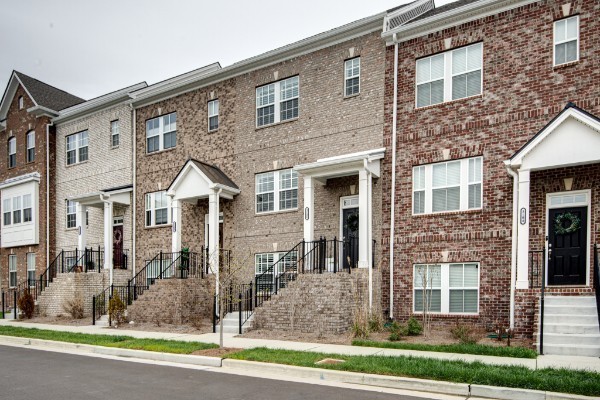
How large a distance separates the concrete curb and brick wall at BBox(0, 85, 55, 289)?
1129 cm

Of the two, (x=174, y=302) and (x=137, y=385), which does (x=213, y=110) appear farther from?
(x=137, y=385)

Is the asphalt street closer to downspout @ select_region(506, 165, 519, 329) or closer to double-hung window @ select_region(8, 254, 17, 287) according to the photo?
downspout @ select_region(506, 165, 519, 329)

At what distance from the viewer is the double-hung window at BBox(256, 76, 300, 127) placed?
60.3 ft

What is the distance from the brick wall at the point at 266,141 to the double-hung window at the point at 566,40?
4.93 m

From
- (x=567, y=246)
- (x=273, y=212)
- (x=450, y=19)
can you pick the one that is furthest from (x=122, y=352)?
(x=450, y=19)

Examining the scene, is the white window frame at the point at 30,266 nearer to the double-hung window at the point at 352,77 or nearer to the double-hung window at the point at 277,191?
the double-hung window at the point at 277,191

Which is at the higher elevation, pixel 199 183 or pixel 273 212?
pixel 199 183

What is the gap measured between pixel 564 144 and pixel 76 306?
18156mm

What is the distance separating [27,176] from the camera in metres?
26.9

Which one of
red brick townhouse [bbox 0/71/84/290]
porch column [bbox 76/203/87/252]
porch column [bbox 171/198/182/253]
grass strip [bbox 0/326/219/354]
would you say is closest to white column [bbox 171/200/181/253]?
porch column [bbox 171/198/182/253]

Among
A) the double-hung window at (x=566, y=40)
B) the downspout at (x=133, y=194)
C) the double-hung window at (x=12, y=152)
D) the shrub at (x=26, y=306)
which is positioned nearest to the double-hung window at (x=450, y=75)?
the double-hung window at (x=566, y=40)

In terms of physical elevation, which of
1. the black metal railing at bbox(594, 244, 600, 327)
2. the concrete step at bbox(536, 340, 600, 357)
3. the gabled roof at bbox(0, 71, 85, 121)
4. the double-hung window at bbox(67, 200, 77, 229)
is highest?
the gabled roof at bbox(0, 71, 85, 121)

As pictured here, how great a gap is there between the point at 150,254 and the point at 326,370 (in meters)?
14.5

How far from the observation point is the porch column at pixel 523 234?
12391 mm
